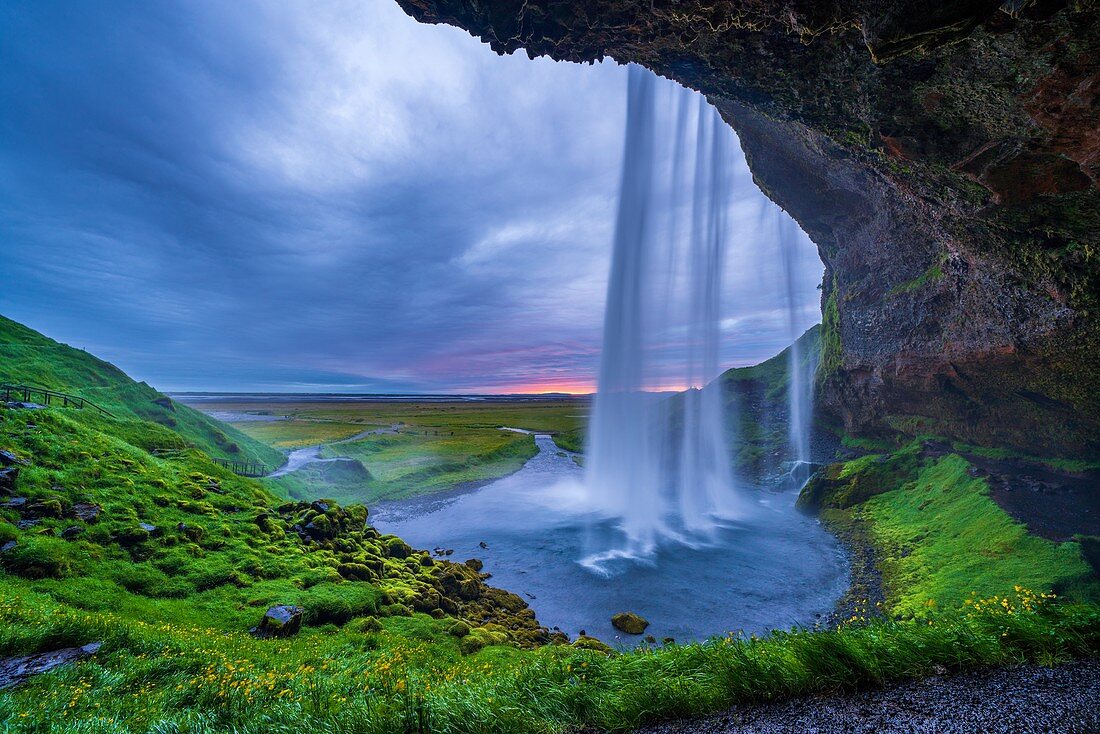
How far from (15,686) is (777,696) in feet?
42.5

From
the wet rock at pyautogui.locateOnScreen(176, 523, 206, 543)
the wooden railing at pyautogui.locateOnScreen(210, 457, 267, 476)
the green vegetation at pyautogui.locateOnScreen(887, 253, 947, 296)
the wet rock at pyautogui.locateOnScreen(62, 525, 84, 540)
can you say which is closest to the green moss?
the green vegetation at pyautogui.locateOnScreen(887, 253, 947, 296)

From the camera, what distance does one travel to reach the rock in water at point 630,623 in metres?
17.2

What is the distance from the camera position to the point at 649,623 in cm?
1789

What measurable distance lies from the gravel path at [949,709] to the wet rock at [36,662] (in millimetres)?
11521

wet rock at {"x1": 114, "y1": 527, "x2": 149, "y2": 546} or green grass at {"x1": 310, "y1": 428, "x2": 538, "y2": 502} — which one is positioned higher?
wet rock at {"x1": 114, "y1": 527, "x2": 149, "y2": 546}

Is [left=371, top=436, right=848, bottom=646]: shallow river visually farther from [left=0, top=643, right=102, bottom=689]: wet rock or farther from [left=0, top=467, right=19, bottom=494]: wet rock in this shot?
[left=0, top=467, right=19, bottom=494]: wet rock

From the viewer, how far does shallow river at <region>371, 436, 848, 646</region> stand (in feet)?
60.8

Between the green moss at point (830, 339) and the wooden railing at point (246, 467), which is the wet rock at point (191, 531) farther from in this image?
the green moss at point (830, 339)

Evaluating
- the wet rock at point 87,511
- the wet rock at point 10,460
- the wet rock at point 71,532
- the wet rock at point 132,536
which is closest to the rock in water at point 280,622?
the wet rock at point 132,536

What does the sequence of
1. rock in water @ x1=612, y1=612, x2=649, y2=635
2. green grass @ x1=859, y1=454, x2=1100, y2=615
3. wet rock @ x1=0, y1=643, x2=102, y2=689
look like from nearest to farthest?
wet rock @ x1=0, y1=643, x2=102, y2=689 → green grass @ x1=859, y1=454, x2=1100, y2=615 → rock in water @ x1=612, y1=612, x2=649, y2=635

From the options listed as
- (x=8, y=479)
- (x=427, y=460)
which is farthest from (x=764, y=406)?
(x=8, y=479)

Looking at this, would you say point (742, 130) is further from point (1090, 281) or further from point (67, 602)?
point (67, 602)

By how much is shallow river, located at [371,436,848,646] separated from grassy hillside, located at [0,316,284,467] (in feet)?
76.1

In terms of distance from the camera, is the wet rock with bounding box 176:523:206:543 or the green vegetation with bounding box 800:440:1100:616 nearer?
the green vegetation with bounding box 800:440:1100:616
